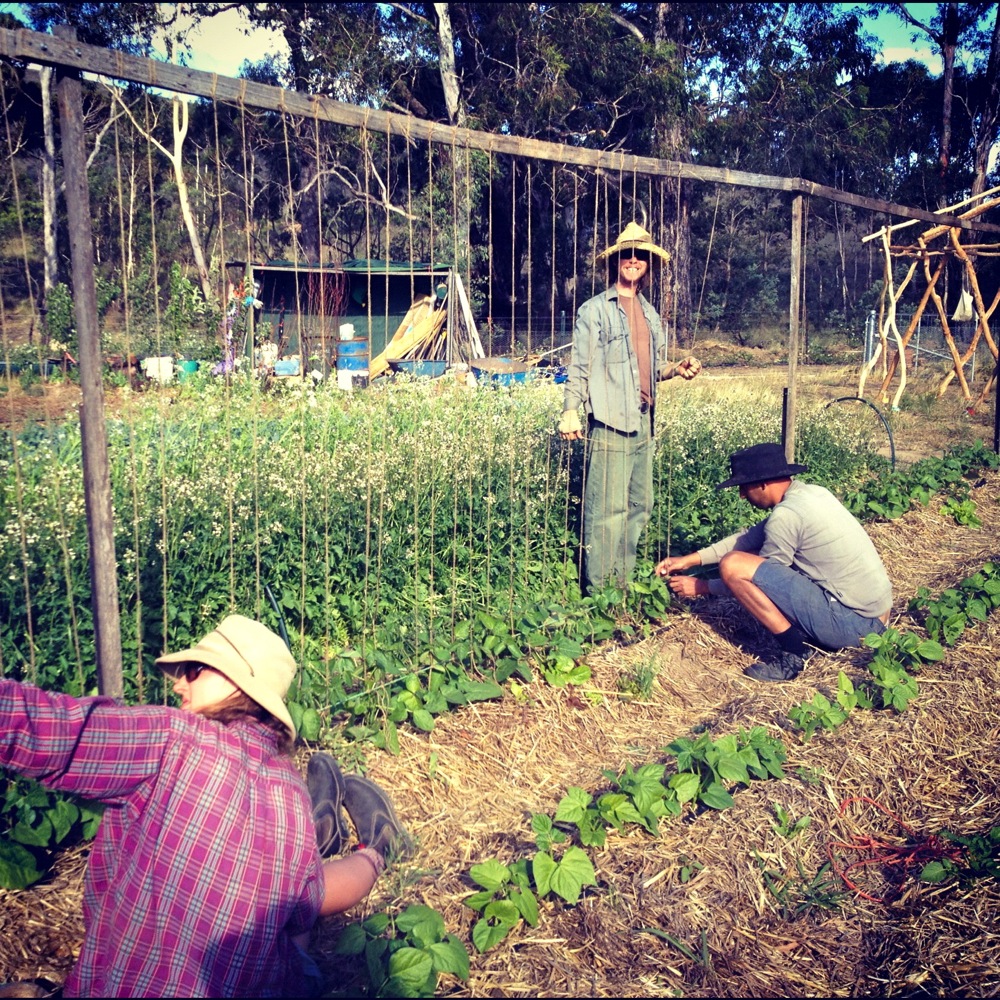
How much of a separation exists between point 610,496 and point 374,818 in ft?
8.68

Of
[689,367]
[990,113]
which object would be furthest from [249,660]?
[990,113]

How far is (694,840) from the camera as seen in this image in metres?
3.29

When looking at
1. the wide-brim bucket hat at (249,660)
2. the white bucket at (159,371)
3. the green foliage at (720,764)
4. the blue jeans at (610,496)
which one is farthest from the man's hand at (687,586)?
the wide-brim bucket hat at (249,660)

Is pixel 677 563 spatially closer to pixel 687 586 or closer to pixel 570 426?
pixel 687 586

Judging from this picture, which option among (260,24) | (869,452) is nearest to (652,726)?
(869,452)

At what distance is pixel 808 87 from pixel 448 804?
2614 cm

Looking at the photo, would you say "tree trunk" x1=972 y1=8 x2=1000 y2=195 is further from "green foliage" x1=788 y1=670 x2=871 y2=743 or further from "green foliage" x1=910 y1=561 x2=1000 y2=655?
"green foliage" x1=788 y1=670 x2=871 y2=743

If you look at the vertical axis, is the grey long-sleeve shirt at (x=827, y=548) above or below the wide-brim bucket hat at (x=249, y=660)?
below

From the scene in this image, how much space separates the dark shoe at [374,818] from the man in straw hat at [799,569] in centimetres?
227

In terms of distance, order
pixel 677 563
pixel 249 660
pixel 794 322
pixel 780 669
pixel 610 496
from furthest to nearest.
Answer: pixel 794 322, pixel 610 496, pixel 677 563, pixel 780 669, pixel 249 660

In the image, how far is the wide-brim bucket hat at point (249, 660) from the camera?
2244mm

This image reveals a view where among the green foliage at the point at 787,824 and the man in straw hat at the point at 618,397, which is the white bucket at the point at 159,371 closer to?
the man in straw hat at the point at 618,397

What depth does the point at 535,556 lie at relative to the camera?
5453 millimetres

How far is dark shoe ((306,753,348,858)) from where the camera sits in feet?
9.88
